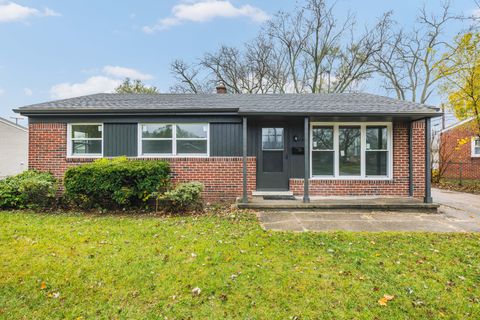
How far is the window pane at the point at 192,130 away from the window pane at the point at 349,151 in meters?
4.36

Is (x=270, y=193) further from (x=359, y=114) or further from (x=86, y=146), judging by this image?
(x=86, y=146)

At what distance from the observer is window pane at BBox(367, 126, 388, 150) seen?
7.56m

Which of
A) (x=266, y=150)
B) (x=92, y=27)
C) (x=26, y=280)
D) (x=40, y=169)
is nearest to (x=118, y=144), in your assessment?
(x=40, y=169)

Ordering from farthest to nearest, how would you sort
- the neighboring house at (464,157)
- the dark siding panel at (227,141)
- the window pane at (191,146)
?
the neighboring house at (464,157) → the window pane at (191,146) → the dark siding panel at (227,141)

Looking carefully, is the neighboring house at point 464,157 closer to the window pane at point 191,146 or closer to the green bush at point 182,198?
the window pane at point 191,146

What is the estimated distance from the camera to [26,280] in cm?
294

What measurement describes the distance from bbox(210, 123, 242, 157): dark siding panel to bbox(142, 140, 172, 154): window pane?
4.61 feet

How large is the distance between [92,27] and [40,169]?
27.8ft

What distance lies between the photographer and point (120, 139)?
7.62 m

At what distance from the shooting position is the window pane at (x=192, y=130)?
7.64 meters

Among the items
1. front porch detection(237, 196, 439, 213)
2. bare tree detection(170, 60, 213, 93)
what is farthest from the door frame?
bare tree detection(170, 60, 213, 93)

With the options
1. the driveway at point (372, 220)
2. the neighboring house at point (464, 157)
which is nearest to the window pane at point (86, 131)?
the driveway at point (372, 220)

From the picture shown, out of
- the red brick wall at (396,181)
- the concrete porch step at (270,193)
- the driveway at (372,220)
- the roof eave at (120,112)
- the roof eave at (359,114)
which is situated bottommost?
the driveway at (372,220)

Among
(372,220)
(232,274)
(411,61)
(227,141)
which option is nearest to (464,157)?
(411,61)
